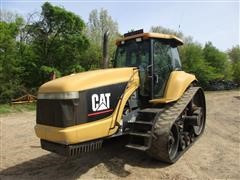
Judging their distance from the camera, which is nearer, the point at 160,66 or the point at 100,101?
the point at 100,101

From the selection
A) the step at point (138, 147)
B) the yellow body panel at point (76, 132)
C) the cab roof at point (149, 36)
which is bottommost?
the step at point (138, 147)

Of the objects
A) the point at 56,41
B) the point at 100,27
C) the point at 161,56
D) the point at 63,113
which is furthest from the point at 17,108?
the point at 100,27

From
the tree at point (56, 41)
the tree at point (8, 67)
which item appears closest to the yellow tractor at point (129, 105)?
the tree at point (8, 67)

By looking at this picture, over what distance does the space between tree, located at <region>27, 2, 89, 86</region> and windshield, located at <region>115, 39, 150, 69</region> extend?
58.5ft

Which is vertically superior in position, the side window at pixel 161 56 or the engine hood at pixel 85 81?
the side window at pixel 161 56

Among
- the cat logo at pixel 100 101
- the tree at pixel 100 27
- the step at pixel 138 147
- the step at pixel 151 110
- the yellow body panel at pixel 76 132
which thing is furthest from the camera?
the tree at pixel 100 27

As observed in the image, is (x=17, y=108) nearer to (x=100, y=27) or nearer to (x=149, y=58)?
(x=149, y=58)

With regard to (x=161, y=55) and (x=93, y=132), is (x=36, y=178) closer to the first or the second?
(x=93, y=132)

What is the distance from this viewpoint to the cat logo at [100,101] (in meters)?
5.75

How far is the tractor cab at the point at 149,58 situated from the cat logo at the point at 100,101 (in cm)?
121

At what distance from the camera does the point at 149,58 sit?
709cm

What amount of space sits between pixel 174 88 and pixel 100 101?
217 centimetres

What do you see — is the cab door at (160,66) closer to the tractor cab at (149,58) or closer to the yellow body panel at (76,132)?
the tractor cab at (149,58)

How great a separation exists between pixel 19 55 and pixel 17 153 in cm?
1842
